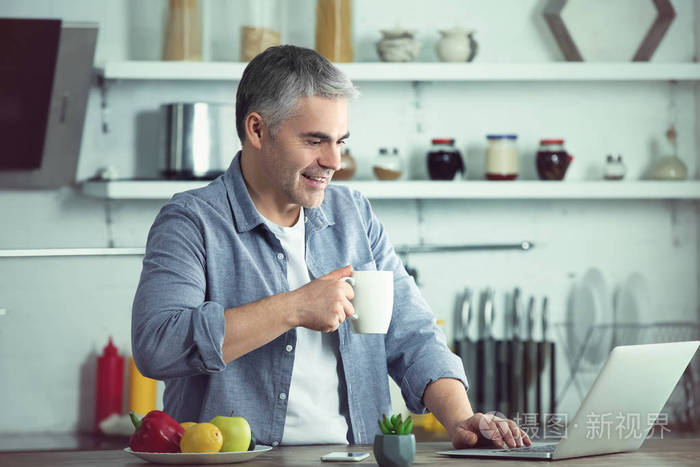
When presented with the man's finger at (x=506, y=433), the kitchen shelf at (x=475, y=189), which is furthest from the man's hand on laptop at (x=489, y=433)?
the kitchen shelf at (x=475, y=189)

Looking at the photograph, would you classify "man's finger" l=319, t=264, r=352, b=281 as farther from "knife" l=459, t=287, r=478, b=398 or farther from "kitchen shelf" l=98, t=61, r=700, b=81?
"knife" l=459, t=287, r=478, b=398

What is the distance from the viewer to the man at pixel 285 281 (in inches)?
62.0

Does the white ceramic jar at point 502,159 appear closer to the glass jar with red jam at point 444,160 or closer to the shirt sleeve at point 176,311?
the glass jar with red jam at point 444,160

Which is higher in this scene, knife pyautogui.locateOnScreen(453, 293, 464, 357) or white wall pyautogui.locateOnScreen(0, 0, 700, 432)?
white wall pyautogui.locateOnScreen(0, 0, 700, 432)

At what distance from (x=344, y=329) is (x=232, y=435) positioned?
39 cm

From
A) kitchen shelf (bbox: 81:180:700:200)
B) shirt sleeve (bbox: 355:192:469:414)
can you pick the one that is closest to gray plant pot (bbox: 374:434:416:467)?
shirt sleeve (bbox: 355:192:469:414)

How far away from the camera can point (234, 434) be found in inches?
51.8

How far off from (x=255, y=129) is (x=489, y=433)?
2.17ft

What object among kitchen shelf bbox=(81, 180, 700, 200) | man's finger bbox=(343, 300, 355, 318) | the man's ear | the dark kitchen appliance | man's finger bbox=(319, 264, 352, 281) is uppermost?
the dark kitchen appliance

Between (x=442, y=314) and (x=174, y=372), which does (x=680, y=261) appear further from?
(x=174, y=372)

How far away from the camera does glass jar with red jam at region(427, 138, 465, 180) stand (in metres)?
2.96

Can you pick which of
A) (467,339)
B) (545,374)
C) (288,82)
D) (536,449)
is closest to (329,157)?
(288,82)

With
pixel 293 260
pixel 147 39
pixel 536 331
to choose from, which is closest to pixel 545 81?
pixel 536 331

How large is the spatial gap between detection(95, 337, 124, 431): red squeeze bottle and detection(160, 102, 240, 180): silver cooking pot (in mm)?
586
